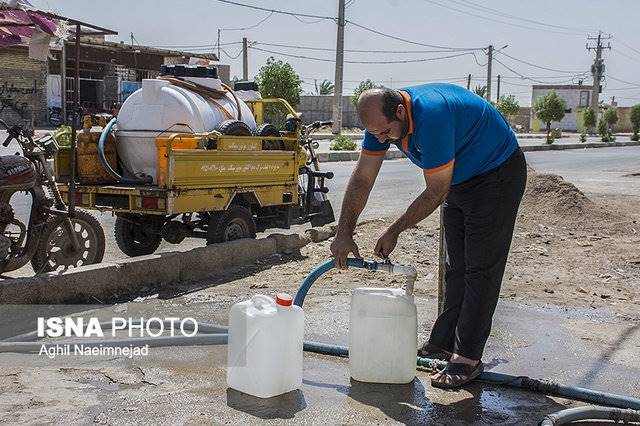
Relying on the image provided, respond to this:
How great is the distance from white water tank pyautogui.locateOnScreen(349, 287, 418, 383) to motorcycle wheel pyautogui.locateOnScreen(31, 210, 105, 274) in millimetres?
3116

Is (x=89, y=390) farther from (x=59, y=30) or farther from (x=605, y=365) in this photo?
(x=59, y=30)

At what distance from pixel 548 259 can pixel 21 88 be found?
32.5 meters

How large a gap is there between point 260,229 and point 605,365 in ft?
16.6

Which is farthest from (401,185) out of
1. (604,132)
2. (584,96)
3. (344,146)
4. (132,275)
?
(584,96)

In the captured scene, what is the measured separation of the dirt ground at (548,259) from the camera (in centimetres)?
665

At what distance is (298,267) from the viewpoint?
7723 mm

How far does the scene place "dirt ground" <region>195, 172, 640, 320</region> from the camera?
6.65 m

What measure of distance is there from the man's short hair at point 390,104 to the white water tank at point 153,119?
4.37 meters

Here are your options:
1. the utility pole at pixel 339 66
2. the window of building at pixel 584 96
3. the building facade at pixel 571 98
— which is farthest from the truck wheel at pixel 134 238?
the window of building at pixel 584 96

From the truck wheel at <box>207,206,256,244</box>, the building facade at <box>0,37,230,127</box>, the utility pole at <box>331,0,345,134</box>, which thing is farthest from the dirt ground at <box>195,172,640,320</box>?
the building facade at <box>0,37,230,127</box>

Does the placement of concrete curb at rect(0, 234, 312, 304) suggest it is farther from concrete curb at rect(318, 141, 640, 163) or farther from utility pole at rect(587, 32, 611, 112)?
utility pole at rect(587, 32, 611, 112)

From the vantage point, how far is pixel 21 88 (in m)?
35.8

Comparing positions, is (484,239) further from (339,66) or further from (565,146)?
(565,146)

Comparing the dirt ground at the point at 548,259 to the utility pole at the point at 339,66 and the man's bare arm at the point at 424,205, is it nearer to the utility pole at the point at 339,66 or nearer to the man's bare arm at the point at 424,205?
Result: the man's bare arm at the point at 424,205
